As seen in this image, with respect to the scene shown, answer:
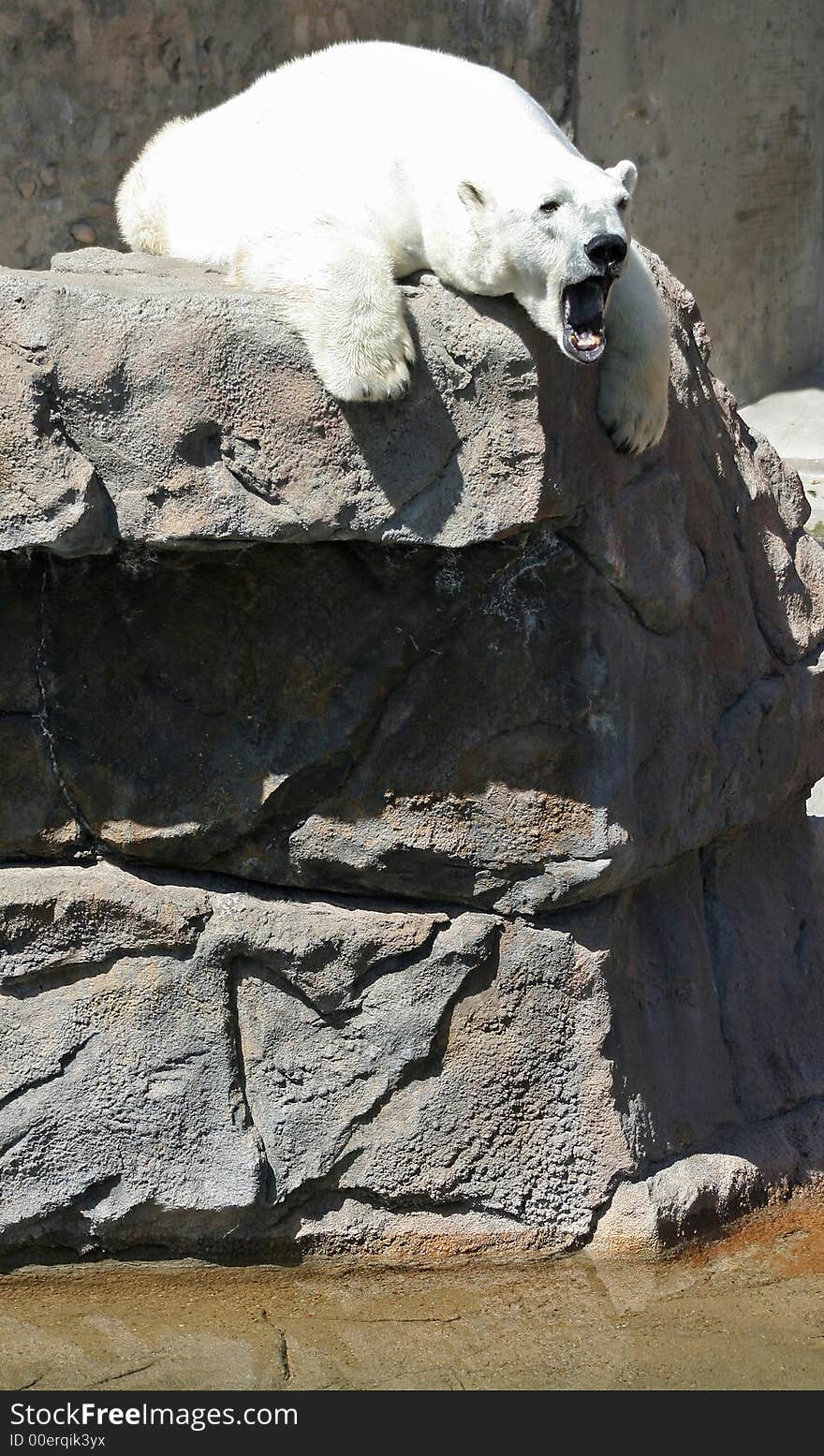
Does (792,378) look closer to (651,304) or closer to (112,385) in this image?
(651,304)

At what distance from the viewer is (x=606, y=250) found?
9.36ft

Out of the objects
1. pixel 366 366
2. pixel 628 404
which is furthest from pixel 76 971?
pixel 628 404

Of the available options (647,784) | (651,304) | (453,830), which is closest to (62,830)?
(453,830)

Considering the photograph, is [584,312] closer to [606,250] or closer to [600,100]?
[606,250]

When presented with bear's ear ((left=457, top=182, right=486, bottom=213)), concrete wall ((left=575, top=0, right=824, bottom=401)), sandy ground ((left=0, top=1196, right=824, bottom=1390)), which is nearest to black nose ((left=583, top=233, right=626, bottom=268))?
bear's ear ((left=457, top=182, right=486, bottom=213))

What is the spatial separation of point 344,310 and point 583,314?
422 mm

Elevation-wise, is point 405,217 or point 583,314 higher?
point 405,217

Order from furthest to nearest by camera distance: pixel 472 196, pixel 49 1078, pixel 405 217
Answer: pixel 49 1078
pixel 405 217
pixel 472 196

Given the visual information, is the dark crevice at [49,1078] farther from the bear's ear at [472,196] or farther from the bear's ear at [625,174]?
the bear's ear at [625,174]

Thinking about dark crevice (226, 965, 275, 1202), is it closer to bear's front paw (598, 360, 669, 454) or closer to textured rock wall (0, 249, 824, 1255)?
textured rock wall (0, 249, 824, 1255)

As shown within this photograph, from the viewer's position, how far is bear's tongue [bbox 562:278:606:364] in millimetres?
2891

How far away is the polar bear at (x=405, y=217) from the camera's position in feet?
9.39

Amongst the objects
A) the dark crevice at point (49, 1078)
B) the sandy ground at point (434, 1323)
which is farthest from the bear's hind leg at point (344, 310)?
the sandy ground at point (434, 1323)

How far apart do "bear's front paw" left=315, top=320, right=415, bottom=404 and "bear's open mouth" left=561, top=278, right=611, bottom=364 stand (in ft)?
0.97
